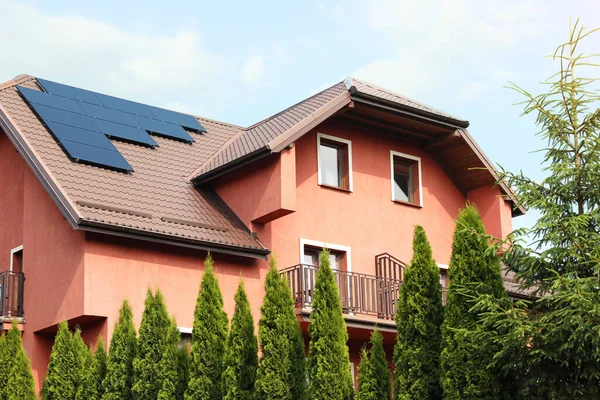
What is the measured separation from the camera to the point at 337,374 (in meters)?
12.8

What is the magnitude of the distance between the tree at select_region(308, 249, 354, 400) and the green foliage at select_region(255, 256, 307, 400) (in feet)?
1.11

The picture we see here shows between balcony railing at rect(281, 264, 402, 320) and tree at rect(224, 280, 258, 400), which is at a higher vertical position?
balcony railing at rect(281, 264, 402, 320)

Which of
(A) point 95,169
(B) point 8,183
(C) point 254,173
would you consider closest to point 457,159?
(C) point 254,173

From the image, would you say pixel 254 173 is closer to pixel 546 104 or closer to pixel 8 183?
pixel 8 183

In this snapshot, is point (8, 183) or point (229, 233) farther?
point (8, 183)

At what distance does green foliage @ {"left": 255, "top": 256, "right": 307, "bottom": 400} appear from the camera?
13065 millimetres

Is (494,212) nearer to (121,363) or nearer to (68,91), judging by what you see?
(68,91)

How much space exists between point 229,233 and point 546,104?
28.5 feet

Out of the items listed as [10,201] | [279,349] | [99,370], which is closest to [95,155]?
[10,201]

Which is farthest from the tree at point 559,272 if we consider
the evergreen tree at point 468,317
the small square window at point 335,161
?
the small square window at point 335,161

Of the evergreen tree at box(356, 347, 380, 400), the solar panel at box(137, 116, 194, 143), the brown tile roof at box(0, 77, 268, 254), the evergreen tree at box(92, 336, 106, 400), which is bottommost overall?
the evergreen tree at box(356, 347, 380, 400)

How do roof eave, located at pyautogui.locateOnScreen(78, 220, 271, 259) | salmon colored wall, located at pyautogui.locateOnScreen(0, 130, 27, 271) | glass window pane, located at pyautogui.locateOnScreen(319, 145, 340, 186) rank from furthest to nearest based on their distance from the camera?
glass window pane, located at pyautogui.locateOnScreen(319, 145, 340, 186), salmon colored wall, located at pyautogui.locateOnScreen(0, 130, 27, 271), roof eave, located at pyautogui.locateOnScreen(78, 220, 271, 259)

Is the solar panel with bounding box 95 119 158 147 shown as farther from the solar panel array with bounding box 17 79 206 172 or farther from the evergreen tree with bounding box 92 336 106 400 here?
the evergreen tree with bounding box 92 336 106 400

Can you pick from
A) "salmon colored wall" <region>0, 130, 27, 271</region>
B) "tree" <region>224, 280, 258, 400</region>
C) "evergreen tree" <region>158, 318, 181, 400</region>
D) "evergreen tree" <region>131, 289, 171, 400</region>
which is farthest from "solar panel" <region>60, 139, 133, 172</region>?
"tree" <region>224, 280, 258, 400</region>
